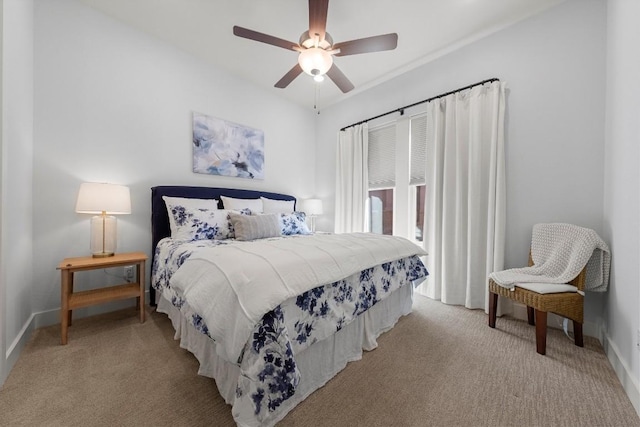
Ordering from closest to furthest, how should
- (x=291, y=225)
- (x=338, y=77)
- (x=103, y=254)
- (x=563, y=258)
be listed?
(x=563, y=258), (x=103, y=254), (x=338, y=77), (x=291, y=225)

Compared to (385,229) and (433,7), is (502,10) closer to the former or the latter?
(433,7)

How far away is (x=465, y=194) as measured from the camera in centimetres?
264

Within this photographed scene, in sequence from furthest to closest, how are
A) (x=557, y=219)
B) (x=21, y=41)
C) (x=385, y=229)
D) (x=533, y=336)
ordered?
(x=385, y=229)
(x=557, y=219)
(x=533, y=336)
(x=21, y=41)

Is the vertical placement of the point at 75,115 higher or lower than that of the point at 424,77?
lower

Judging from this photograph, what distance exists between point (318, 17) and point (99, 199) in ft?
7.72

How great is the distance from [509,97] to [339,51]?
71.1 inches

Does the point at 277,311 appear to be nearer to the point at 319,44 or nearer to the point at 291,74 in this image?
Result: the point at 319,44

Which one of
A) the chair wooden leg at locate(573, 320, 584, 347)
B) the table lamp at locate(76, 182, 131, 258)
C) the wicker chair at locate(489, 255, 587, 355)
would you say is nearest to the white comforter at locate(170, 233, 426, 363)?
the table lamp at locate(76, 182, 131, 258)

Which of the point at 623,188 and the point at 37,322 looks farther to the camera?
the point at 37,322

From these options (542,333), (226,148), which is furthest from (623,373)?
(226,148)

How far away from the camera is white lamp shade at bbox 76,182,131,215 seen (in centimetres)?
202

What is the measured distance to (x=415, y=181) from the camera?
3230mm

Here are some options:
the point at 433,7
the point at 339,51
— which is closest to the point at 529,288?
the point at 339,51

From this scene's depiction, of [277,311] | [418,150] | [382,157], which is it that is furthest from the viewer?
[382,157]
